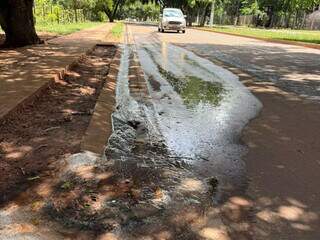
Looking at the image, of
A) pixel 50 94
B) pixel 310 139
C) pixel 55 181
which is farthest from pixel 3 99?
pixel 310 139

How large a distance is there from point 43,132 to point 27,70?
438 cm

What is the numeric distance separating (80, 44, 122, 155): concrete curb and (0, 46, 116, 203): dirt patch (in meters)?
0.10

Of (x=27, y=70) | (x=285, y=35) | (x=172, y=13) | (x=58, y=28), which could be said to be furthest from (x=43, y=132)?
(x=172, y=13)

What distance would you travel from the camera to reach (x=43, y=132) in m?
5.76

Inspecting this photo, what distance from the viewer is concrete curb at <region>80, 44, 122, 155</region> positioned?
526cm

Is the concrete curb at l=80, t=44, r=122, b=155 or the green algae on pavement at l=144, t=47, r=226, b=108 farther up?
the concrete curb at l=80, t=44, r=122, b=155

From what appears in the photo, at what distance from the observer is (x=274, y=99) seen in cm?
834

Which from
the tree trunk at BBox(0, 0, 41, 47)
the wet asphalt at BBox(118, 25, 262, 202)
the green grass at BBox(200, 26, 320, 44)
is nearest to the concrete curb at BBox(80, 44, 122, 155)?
the wet asphalt at BBox(118, 25, 262, 202)

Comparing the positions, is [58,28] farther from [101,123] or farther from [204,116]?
[101,123]

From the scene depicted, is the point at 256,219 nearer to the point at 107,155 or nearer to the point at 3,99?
the point at 107,155

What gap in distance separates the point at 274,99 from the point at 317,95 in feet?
3.29

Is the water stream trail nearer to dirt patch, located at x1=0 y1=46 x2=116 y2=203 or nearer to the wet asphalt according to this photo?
the wet asphalt

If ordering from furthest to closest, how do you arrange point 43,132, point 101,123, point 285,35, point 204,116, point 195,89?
point 285,35 < point 195,89 < point 204,116 < point 101,123 < point 43,132

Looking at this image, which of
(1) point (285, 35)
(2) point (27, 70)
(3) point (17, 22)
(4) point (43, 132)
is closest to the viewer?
(4) point (43, 132)
